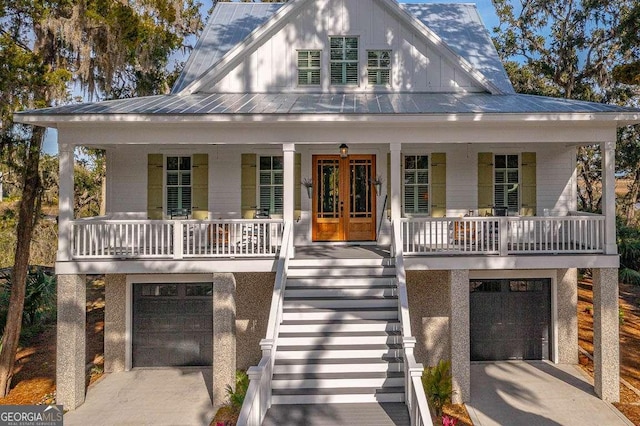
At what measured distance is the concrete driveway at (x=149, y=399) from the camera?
890cm

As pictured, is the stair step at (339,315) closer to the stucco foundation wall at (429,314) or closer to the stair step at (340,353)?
the stair step at (340,353)

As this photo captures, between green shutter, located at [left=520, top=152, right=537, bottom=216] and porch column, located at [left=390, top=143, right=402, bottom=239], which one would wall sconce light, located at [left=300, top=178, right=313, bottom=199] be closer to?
porch column, located at [left=390, top=143, right=402, bottom=239]

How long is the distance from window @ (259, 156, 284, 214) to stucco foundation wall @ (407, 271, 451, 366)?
368 centimetres

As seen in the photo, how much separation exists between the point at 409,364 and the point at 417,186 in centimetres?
570

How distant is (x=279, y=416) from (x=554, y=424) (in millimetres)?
4995

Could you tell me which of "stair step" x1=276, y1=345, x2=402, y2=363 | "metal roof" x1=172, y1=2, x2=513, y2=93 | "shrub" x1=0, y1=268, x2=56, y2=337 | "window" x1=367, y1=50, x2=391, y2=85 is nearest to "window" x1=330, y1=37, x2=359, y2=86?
"window" x1=367, y1=50, x2=391, y2=85

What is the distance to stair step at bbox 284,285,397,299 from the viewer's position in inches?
348

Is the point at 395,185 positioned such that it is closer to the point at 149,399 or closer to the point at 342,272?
the point at 342,272

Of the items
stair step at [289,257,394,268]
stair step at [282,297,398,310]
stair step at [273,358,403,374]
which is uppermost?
stair step at [289,257,394,268]

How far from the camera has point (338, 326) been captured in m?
8.33

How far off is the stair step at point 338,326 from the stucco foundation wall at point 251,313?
2.85 metres

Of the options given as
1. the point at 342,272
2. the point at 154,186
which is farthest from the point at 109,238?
the point at 342,272

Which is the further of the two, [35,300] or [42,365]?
[35,300]

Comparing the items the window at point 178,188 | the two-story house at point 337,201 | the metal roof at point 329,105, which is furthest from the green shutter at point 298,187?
the window at point 178,188
